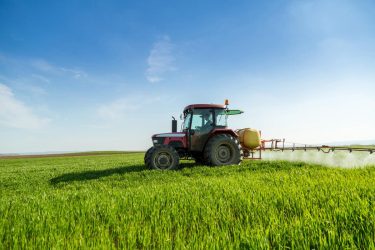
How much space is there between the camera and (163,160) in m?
9.15

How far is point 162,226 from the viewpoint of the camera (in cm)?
320

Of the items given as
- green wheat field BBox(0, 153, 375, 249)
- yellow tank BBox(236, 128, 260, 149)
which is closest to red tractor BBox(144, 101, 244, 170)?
yellow tank BBox(236, 128, 260, 149)

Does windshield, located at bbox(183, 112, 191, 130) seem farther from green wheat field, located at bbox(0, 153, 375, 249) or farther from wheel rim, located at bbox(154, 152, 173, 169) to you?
green wheat field, located at bbox(0, 153, 375, 249)

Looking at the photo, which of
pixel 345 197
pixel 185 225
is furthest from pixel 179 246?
pixel 345 197

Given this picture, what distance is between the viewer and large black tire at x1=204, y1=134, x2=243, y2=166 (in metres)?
9.46

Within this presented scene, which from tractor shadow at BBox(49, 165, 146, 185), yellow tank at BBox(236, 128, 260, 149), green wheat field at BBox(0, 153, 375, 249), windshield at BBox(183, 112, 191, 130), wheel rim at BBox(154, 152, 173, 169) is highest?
windshield at BBox(183, 112, 191, 130)

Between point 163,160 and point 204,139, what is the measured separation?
6.00 ft

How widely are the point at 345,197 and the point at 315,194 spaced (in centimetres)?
53

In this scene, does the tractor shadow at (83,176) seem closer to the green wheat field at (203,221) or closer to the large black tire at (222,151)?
the large black tire at (222,151)

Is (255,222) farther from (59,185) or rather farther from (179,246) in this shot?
(59,185)

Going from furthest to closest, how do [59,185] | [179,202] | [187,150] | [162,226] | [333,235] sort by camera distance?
[187,150] → [59,185] → [179,202] → [162,226] → [333,235]

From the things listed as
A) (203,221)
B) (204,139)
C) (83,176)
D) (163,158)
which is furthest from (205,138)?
(203,221)

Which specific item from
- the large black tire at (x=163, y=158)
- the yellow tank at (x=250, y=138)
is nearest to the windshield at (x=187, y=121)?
the large black tire at (x=163, y=158)

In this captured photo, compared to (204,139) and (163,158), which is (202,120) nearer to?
(204,139)
